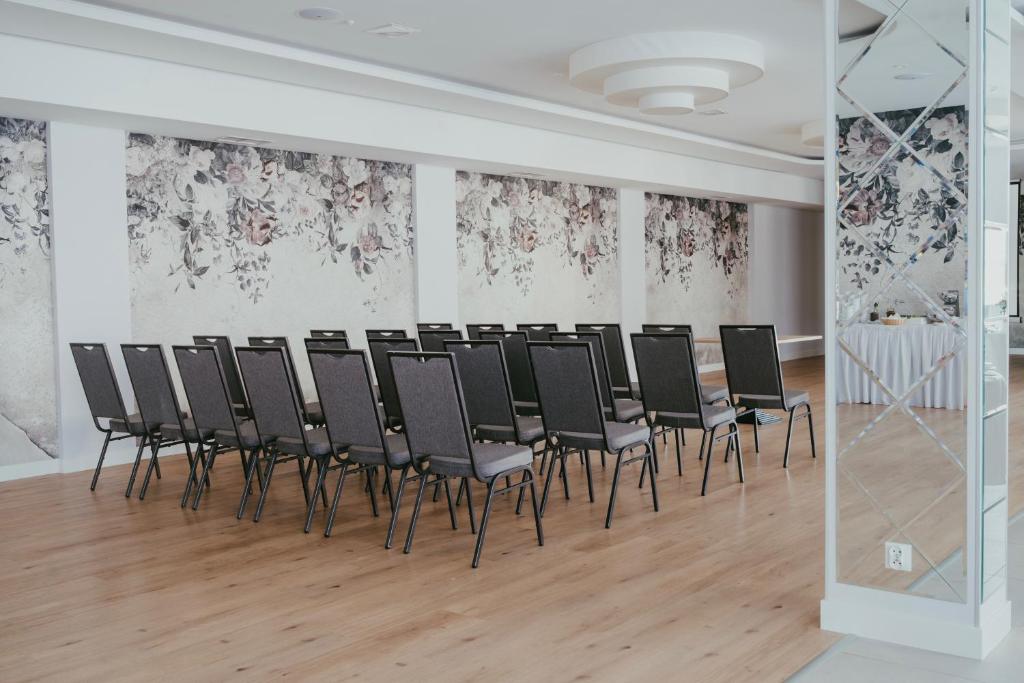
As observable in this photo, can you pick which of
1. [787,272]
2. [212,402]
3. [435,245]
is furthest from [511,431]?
[787,272]

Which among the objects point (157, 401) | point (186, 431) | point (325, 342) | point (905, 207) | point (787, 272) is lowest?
point (186, 431)

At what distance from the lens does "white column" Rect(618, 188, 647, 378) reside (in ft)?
38.3

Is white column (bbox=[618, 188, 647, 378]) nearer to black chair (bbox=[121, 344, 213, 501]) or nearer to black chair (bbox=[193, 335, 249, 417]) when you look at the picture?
black chair (bbox=[193, 335, 249, 417])

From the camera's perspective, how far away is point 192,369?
16.4ft

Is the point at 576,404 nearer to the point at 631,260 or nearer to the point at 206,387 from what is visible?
the point at 206,387

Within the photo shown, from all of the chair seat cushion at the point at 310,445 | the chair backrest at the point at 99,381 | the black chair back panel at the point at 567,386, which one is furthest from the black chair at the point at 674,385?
the chair backrest at the point at 99,381

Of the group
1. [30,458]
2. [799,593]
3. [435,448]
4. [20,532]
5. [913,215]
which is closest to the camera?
[913,215]

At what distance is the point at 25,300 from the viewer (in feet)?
20.8

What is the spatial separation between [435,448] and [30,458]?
385cm

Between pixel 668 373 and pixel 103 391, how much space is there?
3503 mm

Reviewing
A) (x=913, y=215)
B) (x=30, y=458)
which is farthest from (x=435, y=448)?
(x=30, y=458)

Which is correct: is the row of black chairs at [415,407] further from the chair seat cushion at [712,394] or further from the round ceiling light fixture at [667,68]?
the round ceiling light fixture at [667,68]

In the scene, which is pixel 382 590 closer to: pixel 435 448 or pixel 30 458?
pixel 435 448

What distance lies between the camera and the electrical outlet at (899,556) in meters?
3.00
